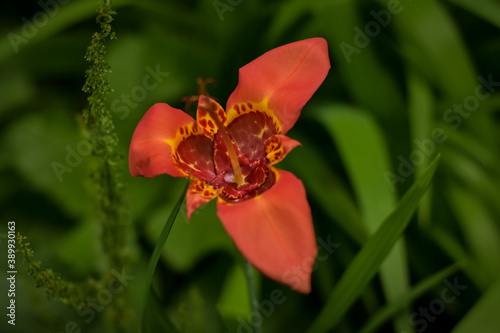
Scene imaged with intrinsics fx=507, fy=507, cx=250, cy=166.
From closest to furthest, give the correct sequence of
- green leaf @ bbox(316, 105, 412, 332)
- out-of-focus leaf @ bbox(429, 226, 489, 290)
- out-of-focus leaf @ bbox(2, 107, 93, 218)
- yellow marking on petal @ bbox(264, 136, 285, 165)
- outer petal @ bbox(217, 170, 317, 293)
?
outer petal @ bbox(217, 170, 317, 293)
yellow marking on petal @ bbox(264, 136, 285, 165)
green leaf @ bbox(316, 105, 412, 332)
out-of-focus leaf @ bbox(429, 226, 489, 290)
out-of-focus leaf @ bbox(2, 107, 93, 218)

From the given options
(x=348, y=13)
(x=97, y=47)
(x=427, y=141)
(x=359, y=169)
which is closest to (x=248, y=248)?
(x=97, y=47)

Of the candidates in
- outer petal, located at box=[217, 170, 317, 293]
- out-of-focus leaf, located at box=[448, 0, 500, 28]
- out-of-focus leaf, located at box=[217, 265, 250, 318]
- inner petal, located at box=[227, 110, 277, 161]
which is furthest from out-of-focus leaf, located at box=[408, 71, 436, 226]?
outer petal, located at box=[217, 170, 317, 293]

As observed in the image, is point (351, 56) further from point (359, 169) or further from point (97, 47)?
point (97, 47)

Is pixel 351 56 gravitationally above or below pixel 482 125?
above

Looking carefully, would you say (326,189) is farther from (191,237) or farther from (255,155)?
(255,155)

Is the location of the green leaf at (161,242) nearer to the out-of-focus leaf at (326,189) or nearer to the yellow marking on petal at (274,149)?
the yellow marking on petal at (274,149)

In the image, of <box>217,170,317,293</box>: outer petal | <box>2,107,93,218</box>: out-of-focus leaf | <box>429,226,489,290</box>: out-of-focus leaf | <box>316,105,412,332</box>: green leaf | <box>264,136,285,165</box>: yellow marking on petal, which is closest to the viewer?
<box>217,170,317,293</box>: outer petal

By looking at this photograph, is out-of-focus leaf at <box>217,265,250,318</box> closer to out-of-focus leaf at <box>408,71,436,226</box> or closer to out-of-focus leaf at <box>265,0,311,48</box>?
out-of-focus leaf at <box>408,71,436,226</box>
